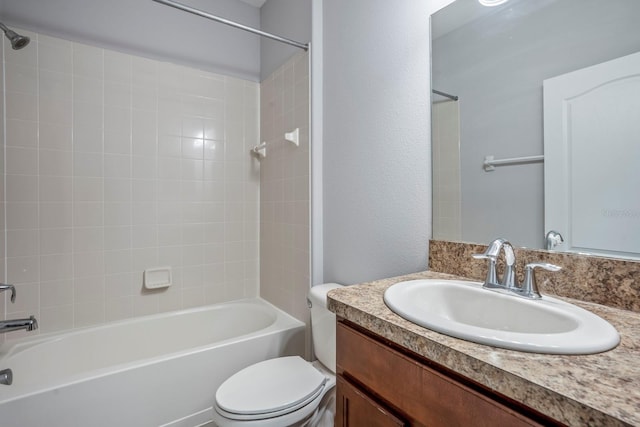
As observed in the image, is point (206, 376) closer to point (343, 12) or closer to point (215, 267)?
point (215, 267)

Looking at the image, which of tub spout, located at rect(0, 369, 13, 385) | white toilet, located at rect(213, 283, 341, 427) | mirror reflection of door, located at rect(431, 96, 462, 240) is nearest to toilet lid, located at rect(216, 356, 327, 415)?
white toilet, located at rect(213, 283, 341, 427)

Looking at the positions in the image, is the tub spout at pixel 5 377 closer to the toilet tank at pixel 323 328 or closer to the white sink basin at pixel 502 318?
the toilet tank at pixel 323 328

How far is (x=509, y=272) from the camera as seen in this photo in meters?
0.83

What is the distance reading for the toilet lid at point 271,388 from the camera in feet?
3.66

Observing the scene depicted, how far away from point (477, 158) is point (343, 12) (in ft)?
3.57

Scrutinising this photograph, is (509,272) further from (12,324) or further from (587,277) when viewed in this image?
(12,324)

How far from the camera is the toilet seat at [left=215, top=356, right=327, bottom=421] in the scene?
3.61ft

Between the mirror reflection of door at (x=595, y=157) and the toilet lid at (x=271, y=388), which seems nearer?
the mirror reflection of door at (x=595, y=157)

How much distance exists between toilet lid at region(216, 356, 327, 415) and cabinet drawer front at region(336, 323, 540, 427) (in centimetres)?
49

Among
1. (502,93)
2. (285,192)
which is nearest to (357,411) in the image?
(502,93)

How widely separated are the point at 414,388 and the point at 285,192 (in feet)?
5.15

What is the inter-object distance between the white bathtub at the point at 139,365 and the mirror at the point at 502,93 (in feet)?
4.10

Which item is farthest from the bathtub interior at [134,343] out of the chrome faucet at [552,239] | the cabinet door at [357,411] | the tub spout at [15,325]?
the chrome faucet at [552,239]

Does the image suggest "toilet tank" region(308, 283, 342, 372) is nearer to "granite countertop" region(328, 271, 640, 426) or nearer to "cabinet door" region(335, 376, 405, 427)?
"cabinet door" region(335, 376, 405, 427)
